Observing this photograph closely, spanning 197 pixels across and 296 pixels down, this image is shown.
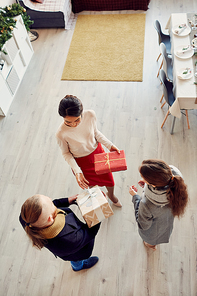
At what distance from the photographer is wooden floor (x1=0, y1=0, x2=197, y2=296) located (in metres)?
2.35

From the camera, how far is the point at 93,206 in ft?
6.06

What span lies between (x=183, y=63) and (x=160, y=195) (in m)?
2.01

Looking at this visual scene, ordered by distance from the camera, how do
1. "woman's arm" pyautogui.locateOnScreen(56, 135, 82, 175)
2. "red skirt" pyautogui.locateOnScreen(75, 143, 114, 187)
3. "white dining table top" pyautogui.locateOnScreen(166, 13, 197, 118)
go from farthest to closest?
1. "white dining table top" pyautogui.locateOnScreen(166, 13, 197, 118)
2. "red skirt" pyautogui.locateOnScreen(75, 143, 114, 187)
3. "woman's arm" pyautogui.locateOnScreen(56, 135, 82, 175)

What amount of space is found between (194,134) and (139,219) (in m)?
1.77

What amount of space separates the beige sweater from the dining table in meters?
1.06

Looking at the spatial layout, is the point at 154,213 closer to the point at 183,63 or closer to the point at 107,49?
the point at 183,63

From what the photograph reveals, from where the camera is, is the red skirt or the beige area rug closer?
the red skirt

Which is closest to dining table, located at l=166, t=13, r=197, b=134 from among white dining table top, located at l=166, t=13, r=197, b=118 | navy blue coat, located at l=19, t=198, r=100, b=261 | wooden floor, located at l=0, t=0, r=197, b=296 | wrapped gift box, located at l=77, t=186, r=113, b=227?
white dining table top, located at l=166, t=13, r=197, b=118

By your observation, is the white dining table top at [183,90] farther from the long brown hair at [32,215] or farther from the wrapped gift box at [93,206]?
the long brown hair at [32,215]

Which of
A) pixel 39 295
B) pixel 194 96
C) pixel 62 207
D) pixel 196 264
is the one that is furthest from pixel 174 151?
pixel 39 295

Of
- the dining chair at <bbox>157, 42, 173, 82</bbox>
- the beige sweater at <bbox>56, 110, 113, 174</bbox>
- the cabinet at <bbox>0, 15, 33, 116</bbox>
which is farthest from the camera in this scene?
the cabinet at <bbox>0, 15, 33, 116</bbox>

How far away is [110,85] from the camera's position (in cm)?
392

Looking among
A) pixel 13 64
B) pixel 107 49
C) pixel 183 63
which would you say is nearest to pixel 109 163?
Result: pixel 183 63

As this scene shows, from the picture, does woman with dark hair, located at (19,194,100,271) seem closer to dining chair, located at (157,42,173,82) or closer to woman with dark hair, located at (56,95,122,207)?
woman with dark hair, located at (56,95,122,207)
